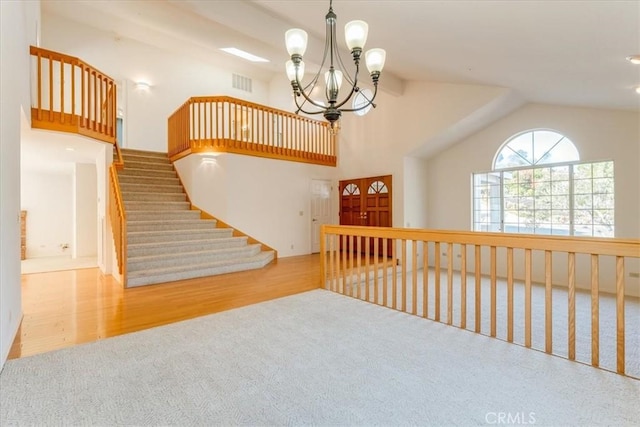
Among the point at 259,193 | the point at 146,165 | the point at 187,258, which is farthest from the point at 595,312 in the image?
the point at 146,165

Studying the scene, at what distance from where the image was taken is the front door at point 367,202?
7.15 m

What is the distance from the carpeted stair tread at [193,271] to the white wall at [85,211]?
13.7ft

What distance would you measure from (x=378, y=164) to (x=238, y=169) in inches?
126

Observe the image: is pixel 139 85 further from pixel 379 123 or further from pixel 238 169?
pixel 379 123

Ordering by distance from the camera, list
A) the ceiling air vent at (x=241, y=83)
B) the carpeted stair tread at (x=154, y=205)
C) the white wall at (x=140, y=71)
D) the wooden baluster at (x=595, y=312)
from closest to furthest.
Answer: the wooden baluster at (x=595, y=312), the carpeted stair tread at (x=154, y=205), the white wall at (x=140, y=71), the ceiling air vent at (x=241, y=83)

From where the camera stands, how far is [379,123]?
23.9ft

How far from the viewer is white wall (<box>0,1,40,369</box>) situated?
7.94 feet

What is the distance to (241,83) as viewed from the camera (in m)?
10.2

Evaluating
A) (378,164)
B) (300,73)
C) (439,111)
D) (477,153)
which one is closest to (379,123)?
(378,164)

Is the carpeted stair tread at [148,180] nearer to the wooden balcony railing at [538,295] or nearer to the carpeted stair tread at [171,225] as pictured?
the carpeted stair tread at [171,225]

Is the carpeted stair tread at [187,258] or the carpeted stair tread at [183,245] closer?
the carpeted stair tread at [187,258]

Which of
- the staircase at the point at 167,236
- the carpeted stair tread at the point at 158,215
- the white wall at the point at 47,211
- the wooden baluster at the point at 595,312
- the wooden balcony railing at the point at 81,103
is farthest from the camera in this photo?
the white wall at the point at 47,211

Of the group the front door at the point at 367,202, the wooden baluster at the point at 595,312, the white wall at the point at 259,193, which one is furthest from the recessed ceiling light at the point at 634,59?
the white wall at the point at 259,193

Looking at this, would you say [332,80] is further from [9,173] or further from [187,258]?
[187,258]
